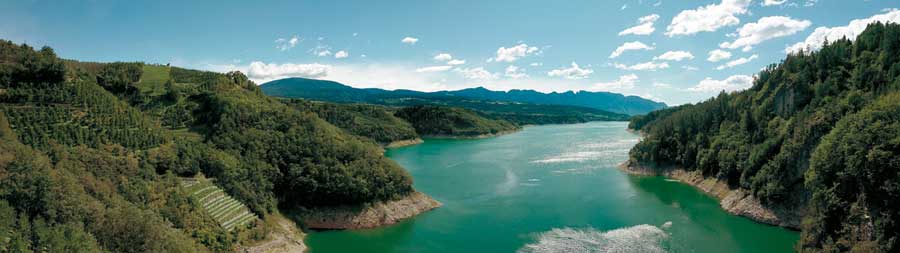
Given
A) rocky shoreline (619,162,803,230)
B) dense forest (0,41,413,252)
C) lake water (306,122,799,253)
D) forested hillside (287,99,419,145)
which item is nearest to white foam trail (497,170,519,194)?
lake water (306,122,799,253)

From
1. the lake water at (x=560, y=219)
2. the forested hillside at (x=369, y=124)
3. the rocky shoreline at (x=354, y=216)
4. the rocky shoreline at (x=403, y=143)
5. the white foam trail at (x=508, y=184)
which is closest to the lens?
the lake water at (x=560, y=219)

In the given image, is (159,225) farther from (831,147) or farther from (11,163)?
(831,147)

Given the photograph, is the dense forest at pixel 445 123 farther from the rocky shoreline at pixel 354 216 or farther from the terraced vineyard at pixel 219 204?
the terraced vineyard at pixel 219 204

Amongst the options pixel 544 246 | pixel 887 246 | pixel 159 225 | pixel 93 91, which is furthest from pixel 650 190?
pixel 93 91

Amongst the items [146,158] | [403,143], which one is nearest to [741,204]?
[146,158]

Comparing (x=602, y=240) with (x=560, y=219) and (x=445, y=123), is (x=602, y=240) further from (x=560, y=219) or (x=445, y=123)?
(x=445, y=123)

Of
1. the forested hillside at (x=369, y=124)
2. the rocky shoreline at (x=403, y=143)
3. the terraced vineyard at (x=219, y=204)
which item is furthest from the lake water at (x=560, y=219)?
the forested hillside at (x=369, y=124)
